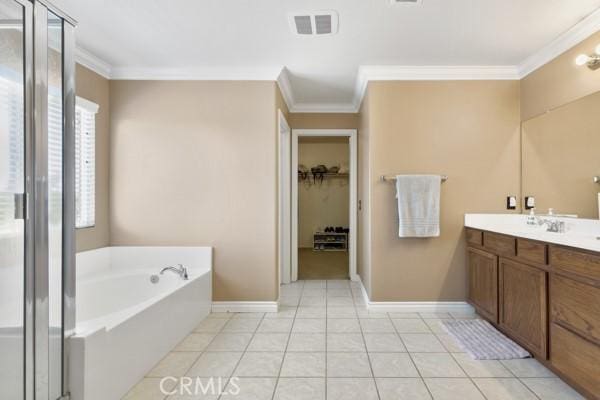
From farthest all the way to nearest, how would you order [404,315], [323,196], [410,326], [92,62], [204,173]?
1. [323,196]
2. [204,173]
3. [404,315]
4. [92,62]
5. [410,326]

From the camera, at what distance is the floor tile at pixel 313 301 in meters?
3.34

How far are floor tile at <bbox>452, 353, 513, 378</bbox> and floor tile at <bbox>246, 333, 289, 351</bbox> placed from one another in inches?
47.6

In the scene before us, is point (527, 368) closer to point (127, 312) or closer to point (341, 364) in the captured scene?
point (341, 364)

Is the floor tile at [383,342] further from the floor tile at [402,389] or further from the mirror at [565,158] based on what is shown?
the mirror at [565,158]

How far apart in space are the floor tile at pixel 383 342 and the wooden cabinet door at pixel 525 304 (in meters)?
0.79

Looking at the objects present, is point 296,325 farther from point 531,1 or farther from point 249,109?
point 531,1

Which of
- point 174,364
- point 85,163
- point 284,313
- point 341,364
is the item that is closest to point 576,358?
point 341,364

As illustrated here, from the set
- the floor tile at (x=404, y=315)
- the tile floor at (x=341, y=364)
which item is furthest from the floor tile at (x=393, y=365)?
the floor tile at (x=404, y=315)

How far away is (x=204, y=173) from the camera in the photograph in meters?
3.10

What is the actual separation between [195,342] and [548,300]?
239 cm

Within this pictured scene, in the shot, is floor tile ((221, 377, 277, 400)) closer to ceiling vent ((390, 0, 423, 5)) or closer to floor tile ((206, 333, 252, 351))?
floor tile ((206, 333, 252, 351))

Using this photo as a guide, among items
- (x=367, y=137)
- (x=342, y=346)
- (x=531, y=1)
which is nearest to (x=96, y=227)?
(x=342, y=346)

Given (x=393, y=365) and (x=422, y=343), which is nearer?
(x=393, y=365)

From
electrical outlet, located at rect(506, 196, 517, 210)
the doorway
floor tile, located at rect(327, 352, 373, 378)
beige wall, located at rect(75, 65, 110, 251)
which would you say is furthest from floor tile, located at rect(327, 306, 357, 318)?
the doorway
